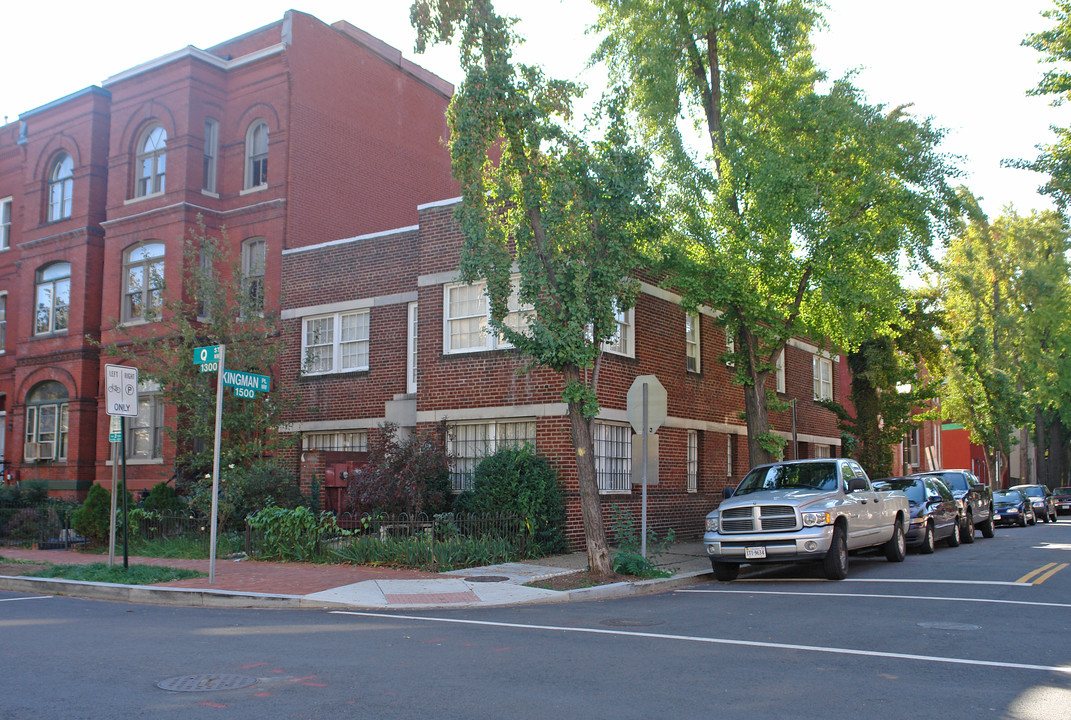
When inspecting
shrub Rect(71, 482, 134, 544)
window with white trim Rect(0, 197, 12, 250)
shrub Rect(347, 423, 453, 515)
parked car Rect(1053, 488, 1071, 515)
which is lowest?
parked car Rect(1053, 488, 1071, 515)

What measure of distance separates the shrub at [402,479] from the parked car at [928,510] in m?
8.60

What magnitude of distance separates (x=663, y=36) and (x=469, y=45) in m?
8.45

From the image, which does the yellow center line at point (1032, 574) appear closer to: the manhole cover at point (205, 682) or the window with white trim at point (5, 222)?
the manhole cover at point (205, 682)

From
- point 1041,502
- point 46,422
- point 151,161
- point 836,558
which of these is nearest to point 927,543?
point 836,558

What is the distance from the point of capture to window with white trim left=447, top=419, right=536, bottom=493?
18.2m

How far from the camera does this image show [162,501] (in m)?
19.3

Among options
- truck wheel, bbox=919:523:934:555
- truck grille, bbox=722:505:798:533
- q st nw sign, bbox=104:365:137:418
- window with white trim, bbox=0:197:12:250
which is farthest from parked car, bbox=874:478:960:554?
window with white trim, bbox=0:197:12:250

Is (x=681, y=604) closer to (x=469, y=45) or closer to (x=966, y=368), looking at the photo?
(x=469, y=45)

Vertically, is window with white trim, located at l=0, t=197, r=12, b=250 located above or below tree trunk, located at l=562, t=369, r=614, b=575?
above

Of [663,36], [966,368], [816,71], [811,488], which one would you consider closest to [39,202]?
[663,36]

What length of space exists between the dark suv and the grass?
16.2 metres

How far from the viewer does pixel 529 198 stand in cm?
1383

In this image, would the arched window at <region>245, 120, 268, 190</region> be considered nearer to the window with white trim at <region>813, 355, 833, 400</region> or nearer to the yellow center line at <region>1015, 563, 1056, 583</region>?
the window with white trim at <region>813, 355, 833, 400</region>

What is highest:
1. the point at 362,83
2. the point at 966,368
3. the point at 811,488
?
the point at 362,83
